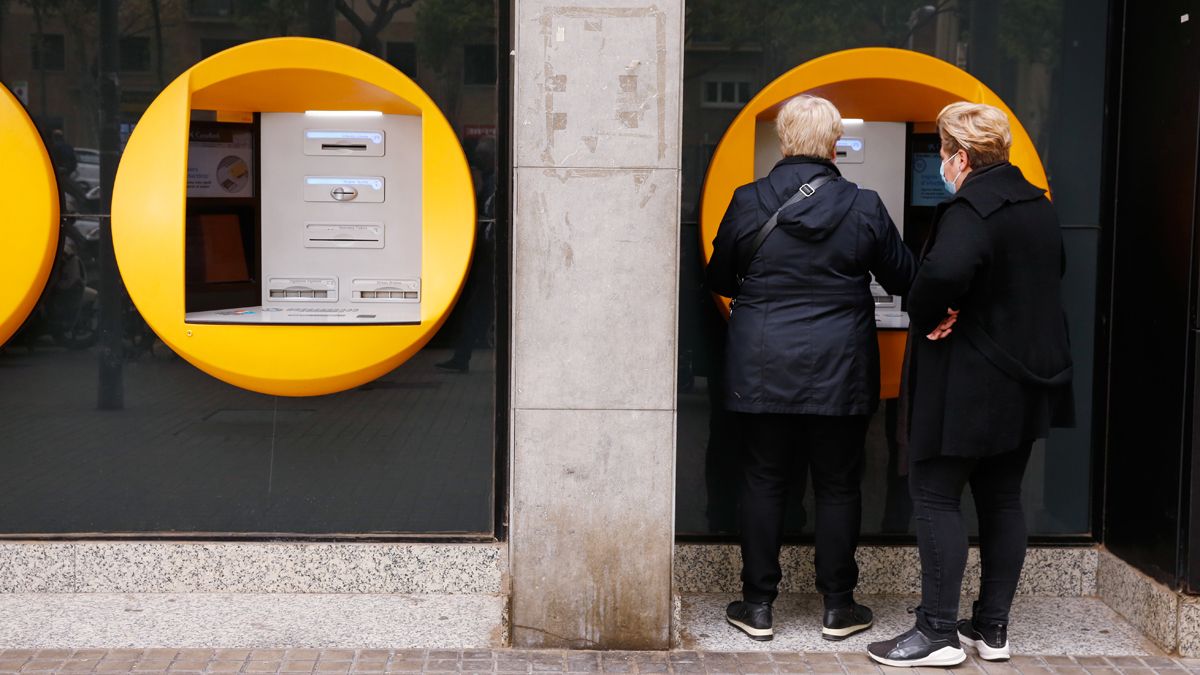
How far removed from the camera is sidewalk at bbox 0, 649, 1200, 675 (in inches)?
161

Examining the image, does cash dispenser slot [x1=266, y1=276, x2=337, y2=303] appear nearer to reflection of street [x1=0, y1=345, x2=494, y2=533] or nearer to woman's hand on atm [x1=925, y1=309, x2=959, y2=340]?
reflection of street [x1=0, y1=345, x2=494, y2=533]

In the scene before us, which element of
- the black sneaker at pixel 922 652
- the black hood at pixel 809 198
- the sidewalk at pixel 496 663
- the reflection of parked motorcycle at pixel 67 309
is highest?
the black hood at pixel 809 198

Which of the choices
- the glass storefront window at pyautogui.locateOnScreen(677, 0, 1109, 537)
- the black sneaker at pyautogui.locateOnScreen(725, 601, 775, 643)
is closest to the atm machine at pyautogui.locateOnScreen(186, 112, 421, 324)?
the glass storefront window at pyautogui.locateOnScreen(677, 0, 1109, 537)

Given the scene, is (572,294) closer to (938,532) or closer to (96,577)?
(938,532)

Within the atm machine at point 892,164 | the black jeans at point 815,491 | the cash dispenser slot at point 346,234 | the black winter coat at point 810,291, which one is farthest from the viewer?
the atm machine at point 892,164

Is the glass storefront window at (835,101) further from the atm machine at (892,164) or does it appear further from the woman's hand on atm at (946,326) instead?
the woman's hand on atm at (946,326)

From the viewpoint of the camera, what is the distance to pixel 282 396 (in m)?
4.80

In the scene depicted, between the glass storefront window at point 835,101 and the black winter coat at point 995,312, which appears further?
the glass storefront window at point 835,101

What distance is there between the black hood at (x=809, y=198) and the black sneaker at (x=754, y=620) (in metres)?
1.22

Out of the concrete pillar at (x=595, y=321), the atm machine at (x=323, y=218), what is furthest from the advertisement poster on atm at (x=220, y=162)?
the concrete pillar at (x=595, y=321)

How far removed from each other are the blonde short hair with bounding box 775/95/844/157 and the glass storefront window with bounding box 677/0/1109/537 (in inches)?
19.9

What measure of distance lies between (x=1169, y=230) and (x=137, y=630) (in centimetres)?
358

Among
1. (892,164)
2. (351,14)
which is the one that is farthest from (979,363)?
(351,14)

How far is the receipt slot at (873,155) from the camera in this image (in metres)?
4.73
